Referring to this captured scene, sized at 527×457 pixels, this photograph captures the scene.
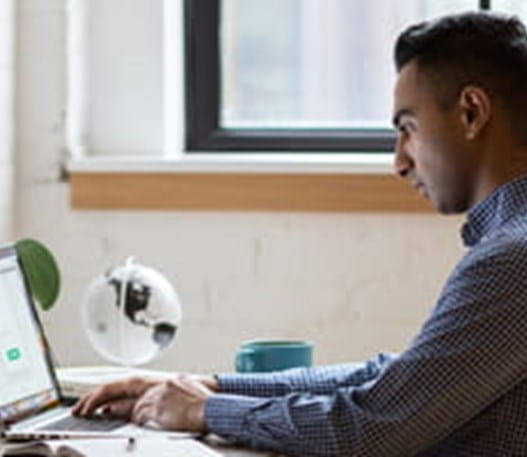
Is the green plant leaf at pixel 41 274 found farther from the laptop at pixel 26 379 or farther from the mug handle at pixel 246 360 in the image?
the mug handle at pixel 246 360

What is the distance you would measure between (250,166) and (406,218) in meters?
0.33

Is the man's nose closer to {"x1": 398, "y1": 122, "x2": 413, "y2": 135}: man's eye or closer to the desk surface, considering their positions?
{"x1": 398, "y1": 122, "x2": 413, "y2": 135}: man's eye

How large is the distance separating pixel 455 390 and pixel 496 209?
0.26 metres

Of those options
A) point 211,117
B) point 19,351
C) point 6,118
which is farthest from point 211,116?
point 19,351

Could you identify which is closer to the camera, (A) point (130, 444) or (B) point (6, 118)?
(A) point (130, 444)

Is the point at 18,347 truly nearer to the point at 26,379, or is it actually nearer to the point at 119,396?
the point at 26,379

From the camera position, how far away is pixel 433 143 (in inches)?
71.4

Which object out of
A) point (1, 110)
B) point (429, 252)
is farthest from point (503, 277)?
point (1, 110)

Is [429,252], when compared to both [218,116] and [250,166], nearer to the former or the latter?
[250,166]

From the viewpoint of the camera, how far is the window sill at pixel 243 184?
284cm

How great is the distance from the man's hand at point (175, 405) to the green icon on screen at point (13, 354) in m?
0.20

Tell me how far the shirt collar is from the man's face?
3 cm

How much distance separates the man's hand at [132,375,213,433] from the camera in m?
1.83

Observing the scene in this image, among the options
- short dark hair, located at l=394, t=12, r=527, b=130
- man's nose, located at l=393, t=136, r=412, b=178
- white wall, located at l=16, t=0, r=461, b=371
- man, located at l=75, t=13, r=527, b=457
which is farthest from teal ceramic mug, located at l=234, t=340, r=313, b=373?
white wall, located at l=16, t=0, r=461, b=371
